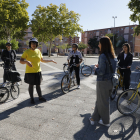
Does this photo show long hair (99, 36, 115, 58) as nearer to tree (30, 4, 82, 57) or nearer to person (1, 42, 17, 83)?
person (1, 42, 17, 83)

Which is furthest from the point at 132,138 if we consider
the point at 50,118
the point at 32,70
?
the point at 32,70

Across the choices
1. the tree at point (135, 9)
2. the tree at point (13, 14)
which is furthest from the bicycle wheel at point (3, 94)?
the tree at point (13, 14)

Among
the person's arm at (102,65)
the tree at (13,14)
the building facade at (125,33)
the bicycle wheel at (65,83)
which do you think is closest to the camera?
the person's arm at (102,65)

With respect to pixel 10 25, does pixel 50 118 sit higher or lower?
lower

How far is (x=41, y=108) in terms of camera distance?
400cm

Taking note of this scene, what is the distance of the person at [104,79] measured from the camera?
2.69 metres

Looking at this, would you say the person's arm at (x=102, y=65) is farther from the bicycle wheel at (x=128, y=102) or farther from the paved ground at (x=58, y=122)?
the paved ground at (x=58, y=122)

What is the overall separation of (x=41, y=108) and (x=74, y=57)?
102 inches

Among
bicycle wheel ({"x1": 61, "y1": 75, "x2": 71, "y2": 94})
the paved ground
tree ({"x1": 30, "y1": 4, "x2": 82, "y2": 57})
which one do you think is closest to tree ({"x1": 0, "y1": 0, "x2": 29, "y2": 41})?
tree ({"x1": 30, "y1": 4, "x2": 82, "y2": 57})

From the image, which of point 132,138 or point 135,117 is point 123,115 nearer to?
point 135,117

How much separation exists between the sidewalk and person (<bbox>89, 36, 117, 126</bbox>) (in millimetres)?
231

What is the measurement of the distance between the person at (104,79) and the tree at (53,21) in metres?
27.3

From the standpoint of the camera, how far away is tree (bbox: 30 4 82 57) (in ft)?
93.2

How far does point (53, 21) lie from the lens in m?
28.9
